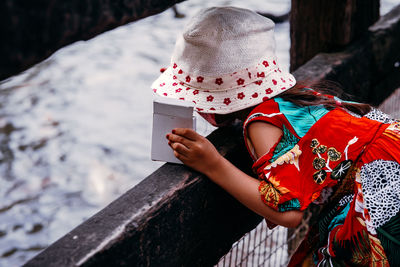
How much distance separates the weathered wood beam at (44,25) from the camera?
778 millimetres

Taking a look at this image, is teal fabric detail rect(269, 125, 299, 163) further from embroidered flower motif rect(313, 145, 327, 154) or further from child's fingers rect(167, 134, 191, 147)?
child's fingers rect(167, 134, 191, 147)

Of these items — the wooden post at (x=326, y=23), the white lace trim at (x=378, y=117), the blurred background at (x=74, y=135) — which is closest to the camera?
the white lace trim at (x=378, y=117)

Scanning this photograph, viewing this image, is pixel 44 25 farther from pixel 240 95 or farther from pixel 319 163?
pixel 319 163

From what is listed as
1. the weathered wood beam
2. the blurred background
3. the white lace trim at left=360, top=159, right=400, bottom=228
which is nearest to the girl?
the white lace trim at left=360, top=159, right=400, bottom=228

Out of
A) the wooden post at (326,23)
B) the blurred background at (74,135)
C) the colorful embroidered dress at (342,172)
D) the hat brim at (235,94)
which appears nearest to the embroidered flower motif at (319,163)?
the colorful embroidered dress at (342,172)

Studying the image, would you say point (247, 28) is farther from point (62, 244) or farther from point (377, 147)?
point (62, 244)

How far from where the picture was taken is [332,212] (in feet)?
5.05

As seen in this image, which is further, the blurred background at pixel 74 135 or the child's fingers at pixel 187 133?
the blurred background at pixel 74 135

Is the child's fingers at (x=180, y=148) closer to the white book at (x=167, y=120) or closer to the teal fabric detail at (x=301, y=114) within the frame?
the white book at (x=167, y=120)

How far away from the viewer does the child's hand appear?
1.39m

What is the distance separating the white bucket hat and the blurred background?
87cm

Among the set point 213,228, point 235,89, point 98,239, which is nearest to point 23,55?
point 98,239

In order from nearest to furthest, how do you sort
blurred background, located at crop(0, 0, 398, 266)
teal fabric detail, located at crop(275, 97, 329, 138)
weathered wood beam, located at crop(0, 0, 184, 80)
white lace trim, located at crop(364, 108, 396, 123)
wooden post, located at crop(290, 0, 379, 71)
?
1. weathered wood beam, located at crop(0, 0, 184, 80)
2. teal fabric detail, located at crop(275, 97, 329, 138)
3. white lace trim, located at crop(364, 108, 396, 123)
4. wooden post, located at crop(290, 0, 379, 71)
5. blurred background, located at crop(0, 0, 398, 266)

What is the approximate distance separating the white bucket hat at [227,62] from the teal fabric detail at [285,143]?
0.14m
